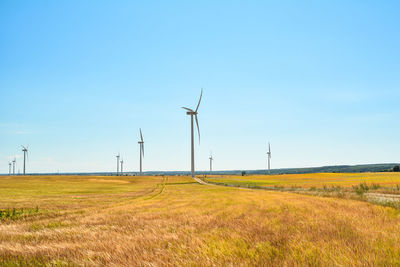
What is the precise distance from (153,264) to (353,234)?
18.6 ft

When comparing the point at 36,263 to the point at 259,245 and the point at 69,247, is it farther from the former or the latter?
the point at 259,245

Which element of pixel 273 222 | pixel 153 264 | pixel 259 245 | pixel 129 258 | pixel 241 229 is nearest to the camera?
pixel 153 264

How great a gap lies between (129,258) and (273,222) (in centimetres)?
649

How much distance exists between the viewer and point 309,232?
817 cm

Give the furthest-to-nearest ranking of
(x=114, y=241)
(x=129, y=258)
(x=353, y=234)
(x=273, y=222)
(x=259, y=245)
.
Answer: (x=273, y=222) → (x=353, y=234) → (x=114, y=241) → (x=259, y=245) → (x=129, y=258)

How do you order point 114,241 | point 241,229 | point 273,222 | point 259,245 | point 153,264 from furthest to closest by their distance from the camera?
point 273,222 → point 241,229 → point 114,241 → point 259,245 → point 153,264

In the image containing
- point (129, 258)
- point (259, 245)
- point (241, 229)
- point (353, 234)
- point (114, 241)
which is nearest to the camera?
point (129, 258)

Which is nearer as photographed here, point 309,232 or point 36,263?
point 36,263

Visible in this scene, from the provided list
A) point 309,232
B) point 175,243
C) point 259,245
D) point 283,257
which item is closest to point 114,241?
point 175,243

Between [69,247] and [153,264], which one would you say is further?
[69,247]

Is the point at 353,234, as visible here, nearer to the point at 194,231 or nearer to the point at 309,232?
the point at 309,232

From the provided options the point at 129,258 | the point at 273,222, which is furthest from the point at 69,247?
the point at 273,222

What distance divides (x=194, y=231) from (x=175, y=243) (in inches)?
84.0

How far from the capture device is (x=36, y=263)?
565 cm
